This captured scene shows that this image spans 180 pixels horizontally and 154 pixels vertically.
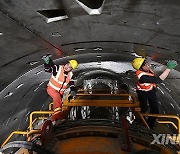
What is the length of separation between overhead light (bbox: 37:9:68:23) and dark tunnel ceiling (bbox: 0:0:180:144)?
3 centimetres

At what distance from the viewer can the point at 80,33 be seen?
4684mm

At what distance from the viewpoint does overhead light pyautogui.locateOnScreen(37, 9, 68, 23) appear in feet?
12.8

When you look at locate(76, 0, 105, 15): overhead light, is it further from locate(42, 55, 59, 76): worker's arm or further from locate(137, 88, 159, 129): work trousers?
locate(137, 88, 159, 129): work trousers

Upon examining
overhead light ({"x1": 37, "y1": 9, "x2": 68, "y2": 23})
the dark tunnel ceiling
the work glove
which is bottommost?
the work glove

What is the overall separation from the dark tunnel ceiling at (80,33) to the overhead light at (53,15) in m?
0.03

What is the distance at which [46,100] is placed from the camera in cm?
960

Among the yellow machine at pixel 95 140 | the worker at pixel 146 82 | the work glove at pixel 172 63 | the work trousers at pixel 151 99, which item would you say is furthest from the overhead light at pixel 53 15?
the work trousers at pixel 151 99

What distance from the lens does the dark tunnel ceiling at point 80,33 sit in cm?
361

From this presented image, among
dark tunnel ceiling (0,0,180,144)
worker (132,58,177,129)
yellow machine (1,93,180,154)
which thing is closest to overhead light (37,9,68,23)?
dark tunnel ceiling (0,0,180,144)

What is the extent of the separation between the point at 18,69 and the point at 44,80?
2478 millimetres

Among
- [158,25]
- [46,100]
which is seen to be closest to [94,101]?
[158,25]

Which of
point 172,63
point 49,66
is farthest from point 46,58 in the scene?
point 172,63

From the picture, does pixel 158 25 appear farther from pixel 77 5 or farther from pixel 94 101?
pixel 94 101

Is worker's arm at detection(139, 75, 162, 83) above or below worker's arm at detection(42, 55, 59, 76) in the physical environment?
below
